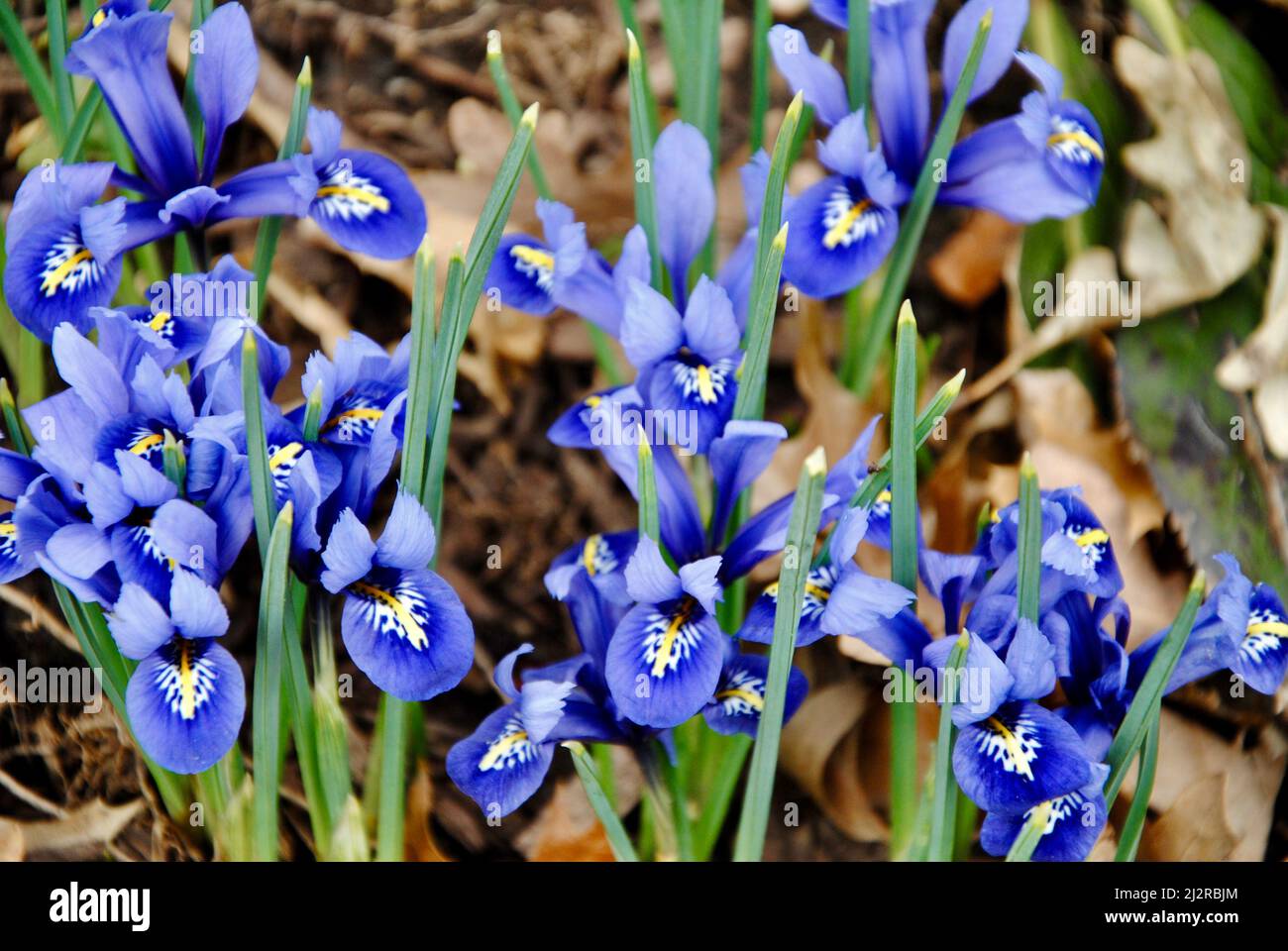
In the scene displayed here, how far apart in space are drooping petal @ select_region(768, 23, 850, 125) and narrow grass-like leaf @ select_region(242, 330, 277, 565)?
67 centimetres

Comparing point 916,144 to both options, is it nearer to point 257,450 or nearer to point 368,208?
point 368,208

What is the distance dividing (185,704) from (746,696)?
0.51m

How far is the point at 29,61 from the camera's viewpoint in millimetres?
1330

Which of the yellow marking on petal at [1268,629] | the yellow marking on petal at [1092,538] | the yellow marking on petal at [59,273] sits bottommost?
the yellow marking on petal at [1268,629]

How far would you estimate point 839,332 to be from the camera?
5.00ft

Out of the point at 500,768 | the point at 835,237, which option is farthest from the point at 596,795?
the point at 835,237

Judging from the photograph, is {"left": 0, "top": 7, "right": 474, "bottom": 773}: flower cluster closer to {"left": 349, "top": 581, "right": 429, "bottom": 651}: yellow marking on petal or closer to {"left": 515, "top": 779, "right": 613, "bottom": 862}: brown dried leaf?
{"left": 349, "top": 581, "right": 429, "bottom": 651}: yellow marking on petal

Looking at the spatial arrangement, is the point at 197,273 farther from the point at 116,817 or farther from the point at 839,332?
the point at 839,332

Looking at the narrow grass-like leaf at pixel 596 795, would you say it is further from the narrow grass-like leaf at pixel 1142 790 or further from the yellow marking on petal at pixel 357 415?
the narrow grass-like leaf at pixel 1142 790

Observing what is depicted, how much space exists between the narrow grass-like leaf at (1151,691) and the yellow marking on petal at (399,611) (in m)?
0.63

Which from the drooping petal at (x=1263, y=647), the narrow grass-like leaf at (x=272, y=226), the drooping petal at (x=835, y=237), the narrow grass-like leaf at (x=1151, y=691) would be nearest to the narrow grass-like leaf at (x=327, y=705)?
the narrow grass-like leaf at (x=272, y=226)

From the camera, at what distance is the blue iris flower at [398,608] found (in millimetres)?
1009
